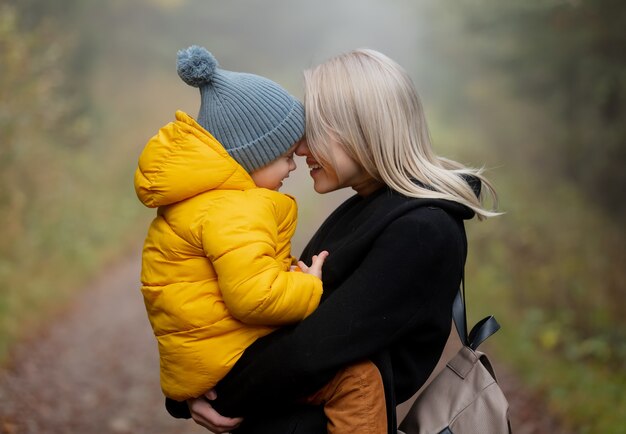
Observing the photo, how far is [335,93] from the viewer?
2193 millimetres

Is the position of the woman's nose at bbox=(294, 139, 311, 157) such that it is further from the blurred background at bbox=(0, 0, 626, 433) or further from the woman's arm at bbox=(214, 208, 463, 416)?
the blurred background at bbox=(0, 0, 626, 433)

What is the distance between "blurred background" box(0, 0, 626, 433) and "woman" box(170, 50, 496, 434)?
3254 millimetres

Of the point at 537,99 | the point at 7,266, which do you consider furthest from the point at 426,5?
the point at 7,266

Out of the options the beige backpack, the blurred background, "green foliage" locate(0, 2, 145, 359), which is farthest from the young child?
"green foliage" locate(0, 2, 145, 359)

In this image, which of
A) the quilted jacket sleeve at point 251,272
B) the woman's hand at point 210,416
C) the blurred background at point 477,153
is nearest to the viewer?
the quilted jacket sleeve at point 251,272

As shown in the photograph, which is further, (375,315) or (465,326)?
(465,326)

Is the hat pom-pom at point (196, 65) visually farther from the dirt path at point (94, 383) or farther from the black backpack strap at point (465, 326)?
the dirt path at point (94, 383)

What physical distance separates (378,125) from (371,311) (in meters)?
0.57

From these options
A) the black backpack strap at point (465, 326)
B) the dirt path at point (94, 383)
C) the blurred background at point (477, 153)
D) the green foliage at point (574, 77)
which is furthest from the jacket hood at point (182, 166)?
the green foliage at point (574, 77)

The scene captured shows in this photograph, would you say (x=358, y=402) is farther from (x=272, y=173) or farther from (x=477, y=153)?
(x=477, y=153)

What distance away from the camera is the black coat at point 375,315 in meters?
2.00

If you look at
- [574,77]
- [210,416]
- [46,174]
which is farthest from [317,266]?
[46,174]

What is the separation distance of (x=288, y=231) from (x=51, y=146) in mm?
6377

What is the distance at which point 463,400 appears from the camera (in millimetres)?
2172
